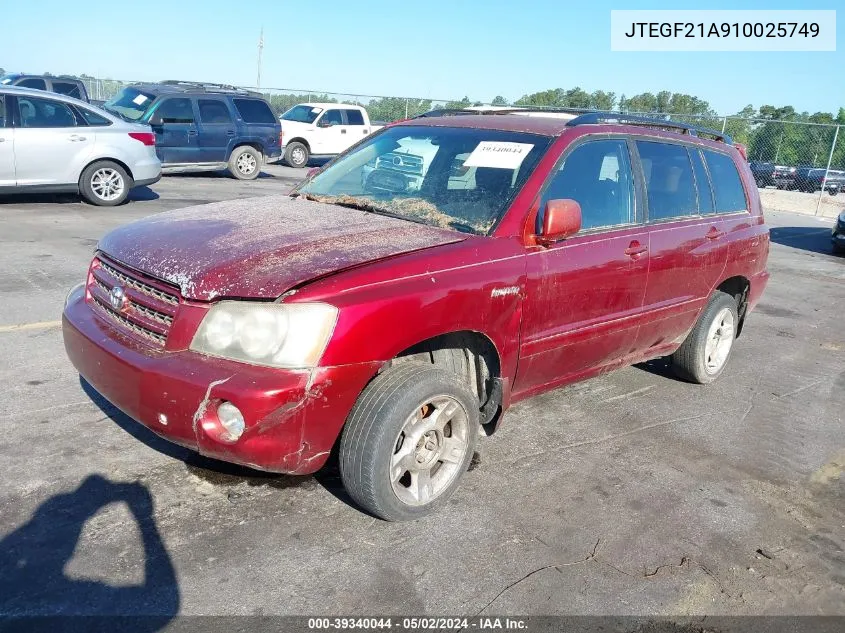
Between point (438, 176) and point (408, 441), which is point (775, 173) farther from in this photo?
point (408, 441)

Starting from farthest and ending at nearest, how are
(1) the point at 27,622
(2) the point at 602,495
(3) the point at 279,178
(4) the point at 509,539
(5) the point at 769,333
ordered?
(3) the point at 279,178
(5) the point at 769,333
(2) the point at 602,495
(4) the point at 509,539
(1) the point at 27,622

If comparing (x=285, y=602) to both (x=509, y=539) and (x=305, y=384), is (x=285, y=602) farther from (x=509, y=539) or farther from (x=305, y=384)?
(x=509, y=539)

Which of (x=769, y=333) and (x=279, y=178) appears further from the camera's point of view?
(x=279, y=178)

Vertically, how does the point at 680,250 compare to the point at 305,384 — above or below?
above

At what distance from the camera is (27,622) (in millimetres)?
2486

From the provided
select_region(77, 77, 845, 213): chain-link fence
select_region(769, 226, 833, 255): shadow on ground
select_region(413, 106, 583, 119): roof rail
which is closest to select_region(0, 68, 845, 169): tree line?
select_region(77, 77, 845, 213): chain-link fence

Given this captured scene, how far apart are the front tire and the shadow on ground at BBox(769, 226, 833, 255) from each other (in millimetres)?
11515

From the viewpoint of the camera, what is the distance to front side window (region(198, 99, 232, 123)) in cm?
1597

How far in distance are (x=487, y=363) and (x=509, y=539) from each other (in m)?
0.86

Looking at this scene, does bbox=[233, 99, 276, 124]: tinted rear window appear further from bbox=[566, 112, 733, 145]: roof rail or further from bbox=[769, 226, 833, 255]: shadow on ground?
bbox=[566, 112, 733, 145]: roof rail

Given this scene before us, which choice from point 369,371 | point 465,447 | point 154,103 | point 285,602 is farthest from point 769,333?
point 154,103

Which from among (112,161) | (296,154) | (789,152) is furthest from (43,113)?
(789,152)

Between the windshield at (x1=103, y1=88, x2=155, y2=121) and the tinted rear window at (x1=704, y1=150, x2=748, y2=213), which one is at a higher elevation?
the windshield at (x1=103, y1=88, x2=155, y2=121)

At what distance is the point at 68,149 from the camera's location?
1066 cm
